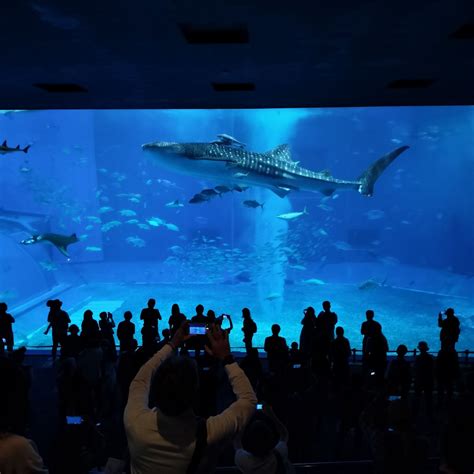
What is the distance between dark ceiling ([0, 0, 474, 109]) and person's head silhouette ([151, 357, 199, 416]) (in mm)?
3533

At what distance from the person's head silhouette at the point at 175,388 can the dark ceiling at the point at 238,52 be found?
3.53 metres

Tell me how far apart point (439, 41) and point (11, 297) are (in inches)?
1198

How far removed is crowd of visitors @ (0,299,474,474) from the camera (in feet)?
4.79

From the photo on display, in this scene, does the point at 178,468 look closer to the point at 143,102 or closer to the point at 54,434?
the point at 54,434

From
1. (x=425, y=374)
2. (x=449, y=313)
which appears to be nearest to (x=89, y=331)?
(x=425, y=374)

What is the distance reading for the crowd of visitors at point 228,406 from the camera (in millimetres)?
1459

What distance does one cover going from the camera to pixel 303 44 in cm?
491

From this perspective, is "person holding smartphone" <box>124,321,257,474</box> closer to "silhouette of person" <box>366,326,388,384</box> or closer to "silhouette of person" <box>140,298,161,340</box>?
"silhouette of person" <box>366,326,388,384</box>

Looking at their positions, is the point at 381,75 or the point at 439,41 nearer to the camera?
the point at 439,41

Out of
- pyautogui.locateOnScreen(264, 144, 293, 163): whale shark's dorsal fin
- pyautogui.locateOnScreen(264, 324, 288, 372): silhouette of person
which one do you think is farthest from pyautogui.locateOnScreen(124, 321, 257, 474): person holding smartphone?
pyautogui.locateOnScreen(264, 144, 293, 163): whale shark's dorsal fin

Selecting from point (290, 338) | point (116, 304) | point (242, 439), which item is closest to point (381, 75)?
point (242, 439)

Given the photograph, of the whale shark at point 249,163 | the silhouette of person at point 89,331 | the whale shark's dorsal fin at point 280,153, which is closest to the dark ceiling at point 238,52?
the silhouette of person at point 89,331

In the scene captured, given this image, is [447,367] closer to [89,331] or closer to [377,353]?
[377,353]

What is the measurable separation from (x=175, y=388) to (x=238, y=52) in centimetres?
458
